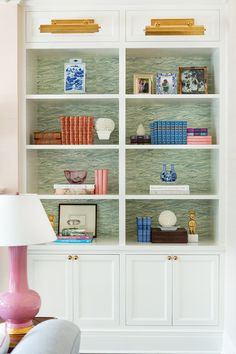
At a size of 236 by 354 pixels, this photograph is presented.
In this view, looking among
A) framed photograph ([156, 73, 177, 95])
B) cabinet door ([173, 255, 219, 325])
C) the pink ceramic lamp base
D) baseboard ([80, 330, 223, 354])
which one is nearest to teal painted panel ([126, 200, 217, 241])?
cabinet door ([173, 255, 219, 325])

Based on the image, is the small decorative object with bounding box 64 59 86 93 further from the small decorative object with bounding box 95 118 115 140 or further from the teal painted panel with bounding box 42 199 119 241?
the teal painted panel with bounding box 42 199 119 241

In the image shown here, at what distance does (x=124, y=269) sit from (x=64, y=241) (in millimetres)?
486

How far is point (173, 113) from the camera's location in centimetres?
403

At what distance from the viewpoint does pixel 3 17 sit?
361 cm

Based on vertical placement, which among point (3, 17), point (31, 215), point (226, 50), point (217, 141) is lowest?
point (31, 215)

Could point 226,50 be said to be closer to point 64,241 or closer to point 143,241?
point 143,241

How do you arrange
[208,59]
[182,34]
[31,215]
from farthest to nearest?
[208,59] → [182,34] → [31,215]

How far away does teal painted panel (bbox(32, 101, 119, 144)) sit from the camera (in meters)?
4.06

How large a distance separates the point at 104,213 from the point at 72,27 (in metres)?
1.46

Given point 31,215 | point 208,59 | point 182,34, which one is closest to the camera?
point 31,215

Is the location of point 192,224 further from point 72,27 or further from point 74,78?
point 72,27

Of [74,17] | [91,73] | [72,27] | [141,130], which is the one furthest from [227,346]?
[74,17]

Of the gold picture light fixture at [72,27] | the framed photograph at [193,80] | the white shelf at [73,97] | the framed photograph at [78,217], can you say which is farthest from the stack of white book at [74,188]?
the gold picture light fixture at [72,27]

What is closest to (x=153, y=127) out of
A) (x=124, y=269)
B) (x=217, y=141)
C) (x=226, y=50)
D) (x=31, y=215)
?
(x=217, y=141)
